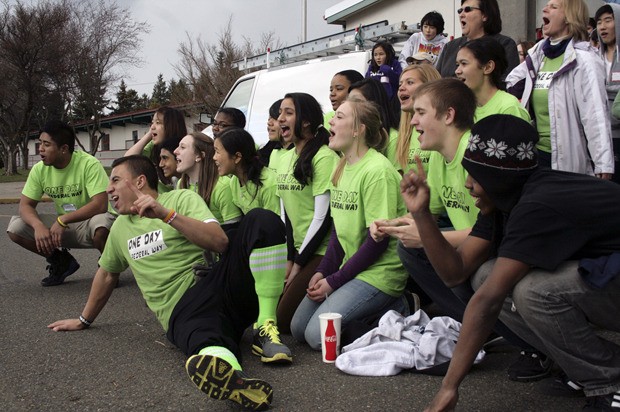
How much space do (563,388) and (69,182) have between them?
4.96 m

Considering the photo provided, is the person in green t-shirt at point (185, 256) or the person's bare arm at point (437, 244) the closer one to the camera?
the person's bare arm at point (437, 244)

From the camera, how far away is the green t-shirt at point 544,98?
4801mm

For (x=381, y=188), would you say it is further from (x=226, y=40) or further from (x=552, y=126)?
(x=226, y=40)

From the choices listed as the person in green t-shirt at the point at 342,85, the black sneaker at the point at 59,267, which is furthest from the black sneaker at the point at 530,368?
the black sneaker at the point at 59,267

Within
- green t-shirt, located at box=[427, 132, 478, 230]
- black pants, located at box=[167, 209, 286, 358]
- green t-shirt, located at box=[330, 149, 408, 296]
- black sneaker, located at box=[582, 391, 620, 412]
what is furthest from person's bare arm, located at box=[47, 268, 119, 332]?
black sneaker, located at box=[582, 391, 620, 412]

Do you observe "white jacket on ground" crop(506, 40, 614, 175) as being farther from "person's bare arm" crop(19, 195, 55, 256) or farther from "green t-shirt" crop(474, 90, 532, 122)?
"person's bare arm" crop(19, 195, 55, 256)

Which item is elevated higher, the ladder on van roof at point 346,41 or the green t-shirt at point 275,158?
the ladder on van roof at point 346,41

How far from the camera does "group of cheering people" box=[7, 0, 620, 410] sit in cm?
277

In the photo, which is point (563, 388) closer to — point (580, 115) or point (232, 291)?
point (232, 291)

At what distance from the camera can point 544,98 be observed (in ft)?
15.8

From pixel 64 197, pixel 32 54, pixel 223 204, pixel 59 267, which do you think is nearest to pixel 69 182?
pixel 64 197

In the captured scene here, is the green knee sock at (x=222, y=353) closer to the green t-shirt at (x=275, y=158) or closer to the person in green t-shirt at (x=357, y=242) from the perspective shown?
the person in green t-shirt at (x=357, y=242)

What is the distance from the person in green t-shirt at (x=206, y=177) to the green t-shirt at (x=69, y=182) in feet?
4.70

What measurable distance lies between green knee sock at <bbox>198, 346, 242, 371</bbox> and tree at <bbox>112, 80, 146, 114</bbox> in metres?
67.5
